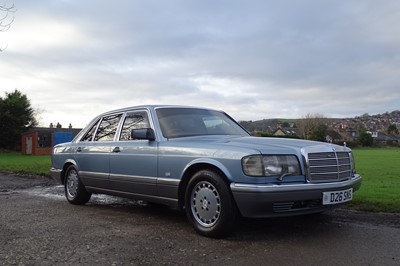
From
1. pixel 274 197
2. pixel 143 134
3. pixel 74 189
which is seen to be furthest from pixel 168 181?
pixel 74 189

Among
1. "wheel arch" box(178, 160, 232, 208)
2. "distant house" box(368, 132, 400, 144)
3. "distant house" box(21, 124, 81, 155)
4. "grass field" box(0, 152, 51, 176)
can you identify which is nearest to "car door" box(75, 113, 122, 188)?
"wheel arch" box(178, 160, 232, 208)

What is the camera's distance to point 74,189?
8117mm

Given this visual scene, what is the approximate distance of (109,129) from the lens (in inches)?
298

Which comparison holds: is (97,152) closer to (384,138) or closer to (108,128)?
(108,128)

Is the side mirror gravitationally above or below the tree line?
below

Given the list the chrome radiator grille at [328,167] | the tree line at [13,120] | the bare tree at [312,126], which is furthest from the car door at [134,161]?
the bare tree at [312,126]

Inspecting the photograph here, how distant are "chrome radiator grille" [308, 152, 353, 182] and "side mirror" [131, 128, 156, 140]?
2.27 meters

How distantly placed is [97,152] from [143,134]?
1608 millimetres

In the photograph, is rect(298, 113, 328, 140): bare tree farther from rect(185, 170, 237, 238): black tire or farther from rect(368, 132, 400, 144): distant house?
rect(185, 170, 237, 238): black tire

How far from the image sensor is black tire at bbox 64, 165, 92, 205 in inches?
312

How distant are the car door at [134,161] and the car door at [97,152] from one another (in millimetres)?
229

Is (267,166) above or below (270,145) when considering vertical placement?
below

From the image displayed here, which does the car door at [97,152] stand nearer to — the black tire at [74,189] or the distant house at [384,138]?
the black tire at [74,189]

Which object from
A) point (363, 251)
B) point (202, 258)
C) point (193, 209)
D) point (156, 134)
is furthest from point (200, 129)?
point (363, 251)
